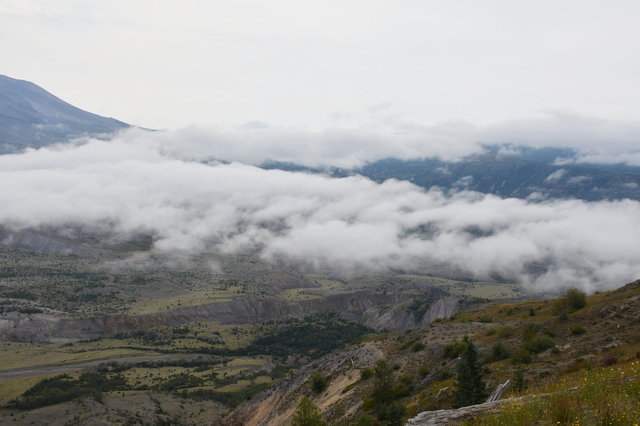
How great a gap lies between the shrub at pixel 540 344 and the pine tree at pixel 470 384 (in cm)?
619

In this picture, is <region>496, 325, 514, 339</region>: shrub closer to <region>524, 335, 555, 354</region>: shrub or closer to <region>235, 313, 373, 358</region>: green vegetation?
<region>524, 335, 555, 354</region>: shrub

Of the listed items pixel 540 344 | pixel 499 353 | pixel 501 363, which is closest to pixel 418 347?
pixel 499 353

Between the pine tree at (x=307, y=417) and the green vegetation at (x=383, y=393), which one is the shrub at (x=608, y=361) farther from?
the pine tree at (x=307, y=417)

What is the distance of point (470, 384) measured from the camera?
24250 millimetres

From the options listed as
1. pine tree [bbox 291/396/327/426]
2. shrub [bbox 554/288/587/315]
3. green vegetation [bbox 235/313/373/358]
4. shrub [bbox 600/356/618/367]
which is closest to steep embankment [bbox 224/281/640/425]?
shrub [bbox 600/356/618/367]

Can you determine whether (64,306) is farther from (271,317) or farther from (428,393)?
(428,393)

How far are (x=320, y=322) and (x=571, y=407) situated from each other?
174 meters

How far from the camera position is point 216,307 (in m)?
194

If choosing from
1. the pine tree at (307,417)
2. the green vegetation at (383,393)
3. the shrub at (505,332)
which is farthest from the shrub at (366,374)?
the shrub at (505,332)

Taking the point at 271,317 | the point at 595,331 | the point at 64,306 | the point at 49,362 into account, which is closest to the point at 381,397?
the point at 595,331

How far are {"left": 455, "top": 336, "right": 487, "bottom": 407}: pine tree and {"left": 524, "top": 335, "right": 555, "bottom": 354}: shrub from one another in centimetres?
619

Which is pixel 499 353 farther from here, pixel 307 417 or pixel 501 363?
pixel 307 417

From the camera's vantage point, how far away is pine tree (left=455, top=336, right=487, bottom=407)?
23.5 m

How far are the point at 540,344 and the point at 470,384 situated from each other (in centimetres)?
774
